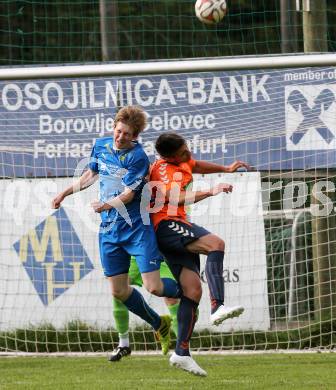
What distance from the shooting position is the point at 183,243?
8.50m

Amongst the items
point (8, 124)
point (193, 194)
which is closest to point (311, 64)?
point (193, 194)

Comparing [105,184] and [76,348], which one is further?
[76,348]

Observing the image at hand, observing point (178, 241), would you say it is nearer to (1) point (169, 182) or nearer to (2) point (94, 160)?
(1) point (169, 182)

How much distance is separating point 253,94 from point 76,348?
3028mm

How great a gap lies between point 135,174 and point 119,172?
18 cm

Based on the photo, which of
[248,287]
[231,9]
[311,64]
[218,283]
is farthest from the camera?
[231,9]

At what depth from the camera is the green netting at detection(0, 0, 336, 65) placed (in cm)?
1748

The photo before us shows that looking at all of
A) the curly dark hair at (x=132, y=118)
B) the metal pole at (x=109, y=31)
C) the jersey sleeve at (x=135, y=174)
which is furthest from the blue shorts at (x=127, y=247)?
the metal pole at (x=109, y=31)

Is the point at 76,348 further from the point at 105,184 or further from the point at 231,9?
the point at 231,9

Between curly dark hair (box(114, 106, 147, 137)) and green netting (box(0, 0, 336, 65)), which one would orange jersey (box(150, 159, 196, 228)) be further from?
green netting (box(0, 0, 336, 65))

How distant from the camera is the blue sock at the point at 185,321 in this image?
840 cm

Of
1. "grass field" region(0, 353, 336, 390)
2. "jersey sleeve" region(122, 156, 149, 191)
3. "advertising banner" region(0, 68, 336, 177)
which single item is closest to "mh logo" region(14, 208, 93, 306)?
"advertising banner" region(0, 68, 336, 177)

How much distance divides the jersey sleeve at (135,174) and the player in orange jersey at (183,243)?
0.35 ft

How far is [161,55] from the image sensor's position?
60.9 ft
